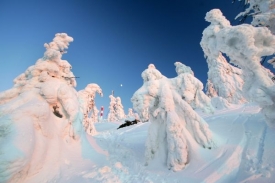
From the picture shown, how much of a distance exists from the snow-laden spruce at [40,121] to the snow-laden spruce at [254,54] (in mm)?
7871

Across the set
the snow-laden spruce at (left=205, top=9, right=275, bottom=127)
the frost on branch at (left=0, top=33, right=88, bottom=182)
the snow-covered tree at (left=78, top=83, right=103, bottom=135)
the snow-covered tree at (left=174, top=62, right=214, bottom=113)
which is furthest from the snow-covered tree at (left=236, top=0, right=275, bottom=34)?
the snow-covered tree at (left=78, top=83, right=103, bottom=135)

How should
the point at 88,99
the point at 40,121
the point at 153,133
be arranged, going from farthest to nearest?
1. the point at 88,99
2. the point at 153,133
3. the point at 40,121

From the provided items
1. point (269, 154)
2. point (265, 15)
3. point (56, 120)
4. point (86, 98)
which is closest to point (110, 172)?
point (56, 120)

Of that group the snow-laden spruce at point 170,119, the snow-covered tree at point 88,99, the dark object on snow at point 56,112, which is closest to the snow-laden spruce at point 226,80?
the snow-covered tree at point 88,99

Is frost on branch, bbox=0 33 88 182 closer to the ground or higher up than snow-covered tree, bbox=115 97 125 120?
closer to the ground

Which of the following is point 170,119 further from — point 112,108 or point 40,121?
point 112,108

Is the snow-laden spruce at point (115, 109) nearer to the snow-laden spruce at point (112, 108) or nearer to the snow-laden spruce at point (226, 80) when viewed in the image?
the snow-laden spruce at point (112, 108)

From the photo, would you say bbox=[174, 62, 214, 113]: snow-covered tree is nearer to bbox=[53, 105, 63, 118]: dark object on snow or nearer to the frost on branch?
the frost on branch

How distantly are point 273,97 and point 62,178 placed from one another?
794 centimetres

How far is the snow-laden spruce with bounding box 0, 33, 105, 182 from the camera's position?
5715 mm

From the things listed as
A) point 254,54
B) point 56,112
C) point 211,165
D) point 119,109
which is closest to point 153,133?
point 211,165

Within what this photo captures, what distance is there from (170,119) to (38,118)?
5.96 metres

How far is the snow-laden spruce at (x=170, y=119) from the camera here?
782 cm

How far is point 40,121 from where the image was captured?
7.31 metres
